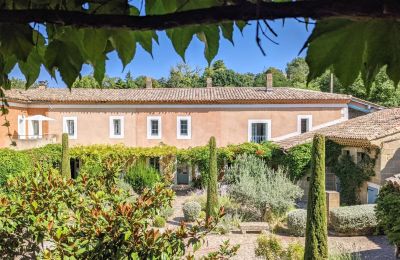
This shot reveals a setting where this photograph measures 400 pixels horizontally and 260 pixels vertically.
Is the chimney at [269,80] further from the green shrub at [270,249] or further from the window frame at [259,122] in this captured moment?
the green shrub at [270,249]

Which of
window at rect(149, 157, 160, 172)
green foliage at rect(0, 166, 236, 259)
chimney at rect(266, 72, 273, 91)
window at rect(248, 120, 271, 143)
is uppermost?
chimney at rect(266, 72, 273, 91)

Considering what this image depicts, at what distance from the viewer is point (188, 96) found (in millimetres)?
21016

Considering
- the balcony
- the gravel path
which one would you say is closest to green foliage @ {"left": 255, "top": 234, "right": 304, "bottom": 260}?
the gravel path

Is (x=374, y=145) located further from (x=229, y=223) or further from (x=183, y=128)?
(x=183, y=128)

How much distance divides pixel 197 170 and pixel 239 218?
573 cm

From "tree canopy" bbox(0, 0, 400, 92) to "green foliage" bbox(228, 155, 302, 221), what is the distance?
13166 millimetres

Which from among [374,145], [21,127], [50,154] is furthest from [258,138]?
[21,127]

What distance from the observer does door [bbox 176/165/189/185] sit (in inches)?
797

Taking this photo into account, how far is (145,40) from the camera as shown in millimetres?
746

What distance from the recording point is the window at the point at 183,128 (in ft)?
68.4

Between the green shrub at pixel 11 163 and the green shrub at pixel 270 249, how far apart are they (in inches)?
436

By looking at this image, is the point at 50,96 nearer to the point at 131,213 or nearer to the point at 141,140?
the point at 141,140

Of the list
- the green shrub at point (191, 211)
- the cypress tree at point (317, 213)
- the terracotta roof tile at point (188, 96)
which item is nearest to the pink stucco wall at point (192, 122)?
the terracotta roof tile at point (188, 96)

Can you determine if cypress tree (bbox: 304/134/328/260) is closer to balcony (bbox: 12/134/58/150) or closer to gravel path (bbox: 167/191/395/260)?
gravel path (bbox: 167/191/395/260)
